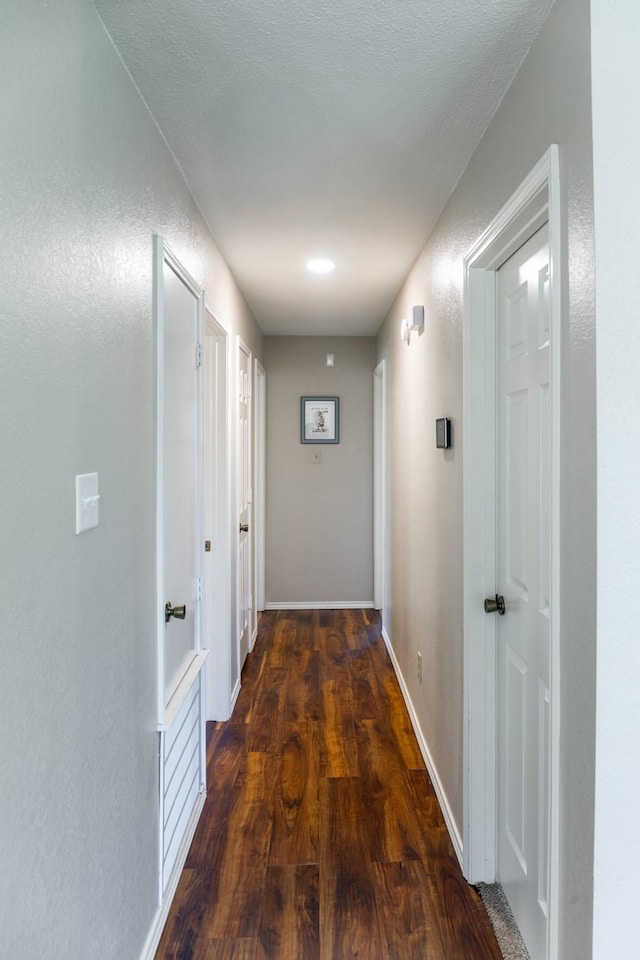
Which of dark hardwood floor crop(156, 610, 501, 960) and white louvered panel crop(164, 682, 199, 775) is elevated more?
white louvered panel crop(164, 682, 199, 775)

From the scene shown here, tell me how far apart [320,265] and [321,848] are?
8.51 ft

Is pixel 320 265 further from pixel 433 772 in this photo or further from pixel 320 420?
pixel 433 772

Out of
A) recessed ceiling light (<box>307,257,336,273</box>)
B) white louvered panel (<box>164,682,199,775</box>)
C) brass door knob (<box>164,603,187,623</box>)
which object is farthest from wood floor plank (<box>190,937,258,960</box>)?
recessed ceiling light (<box>307,257,336,273</box>)

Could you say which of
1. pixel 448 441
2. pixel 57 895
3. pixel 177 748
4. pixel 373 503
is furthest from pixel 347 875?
pixel 373 503

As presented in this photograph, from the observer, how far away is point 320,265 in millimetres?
2848

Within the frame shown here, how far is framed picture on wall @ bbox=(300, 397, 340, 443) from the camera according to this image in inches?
189

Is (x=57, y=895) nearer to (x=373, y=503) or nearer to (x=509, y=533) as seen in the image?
(x=509, y=533)

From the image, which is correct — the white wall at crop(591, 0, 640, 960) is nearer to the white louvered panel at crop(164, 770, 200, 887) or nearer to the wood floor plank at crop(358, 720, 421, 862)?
the wood floor plank at crop(358, 720, 421, 862)

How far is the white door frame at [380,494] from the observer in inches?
163

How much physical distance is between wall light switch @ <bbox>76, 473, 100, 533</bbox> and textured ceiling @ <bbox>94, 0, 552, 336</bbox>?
101 centimetres

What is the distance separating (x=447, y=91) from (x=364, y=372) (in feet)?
11.0

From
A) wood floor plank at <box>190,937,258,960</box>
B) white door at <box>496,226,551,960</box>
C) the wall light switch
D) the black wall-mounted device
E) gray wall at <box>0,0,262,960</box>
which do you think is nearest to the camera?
gray wall at <box>0,0,262,960</box>

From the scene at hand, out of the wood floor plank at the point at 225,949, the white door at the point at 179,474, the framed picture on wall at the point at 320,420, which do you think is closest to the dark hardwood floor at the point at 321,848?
the wood floor plank at the point at 225,949

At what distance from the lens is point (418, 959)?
4.98ft
